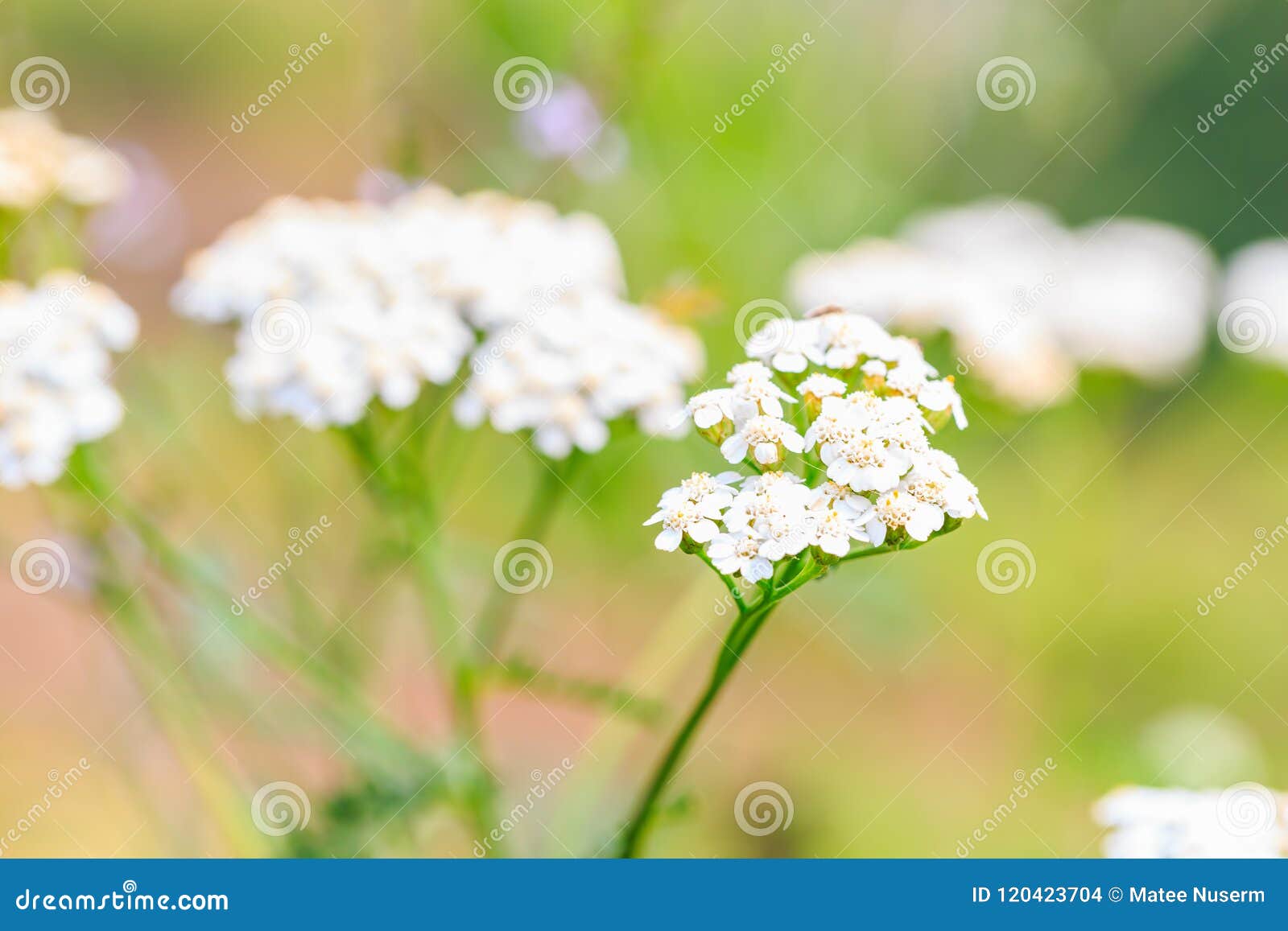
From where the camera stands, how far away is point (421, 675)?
4137 mm

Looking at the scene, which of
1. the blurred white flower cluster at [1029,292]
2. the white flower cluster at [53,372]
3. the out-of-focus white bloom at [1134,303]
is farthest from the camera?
the out-of-focus white bloom at [1134,303]

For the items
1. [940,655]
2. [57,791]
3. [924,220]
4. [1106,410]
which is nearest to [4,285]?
[57,791]

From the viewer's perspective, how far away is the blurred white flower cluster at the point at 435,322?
1.98 meters

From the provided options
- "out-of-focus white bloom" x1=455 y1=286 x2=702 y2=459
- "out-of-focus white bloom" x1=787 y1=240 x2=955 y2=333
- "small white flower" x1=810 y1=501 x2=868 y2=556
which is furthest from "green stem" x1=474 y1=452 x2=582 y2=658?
"out-of-focus white bloom" x1=787 y1=240 x2=955 y2=333

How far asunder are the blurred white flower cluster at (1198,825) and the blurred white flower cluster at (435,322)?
1.11 meters

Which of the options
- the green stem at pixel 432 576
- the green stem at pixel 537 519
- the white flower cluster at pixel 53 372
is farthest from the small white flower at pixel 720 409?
the white flower cluster at pixel 53 372

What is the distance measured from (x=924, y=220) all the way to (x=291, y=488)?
2740 mm

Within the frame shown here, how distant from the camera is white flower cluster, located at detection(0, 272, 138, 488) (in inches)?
73.3

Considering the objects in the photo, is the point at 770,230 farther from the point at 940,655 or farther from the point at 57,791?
the point at 57,791

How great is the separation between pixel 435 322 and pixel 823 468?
0.88 meters

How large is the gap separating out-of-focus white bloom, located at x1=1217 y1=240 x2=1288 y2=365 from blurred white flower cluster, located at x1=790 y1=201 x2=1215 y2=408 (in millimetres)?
110

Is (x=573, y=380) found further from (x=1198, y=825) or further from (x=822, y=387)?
(x=1198, y=825)

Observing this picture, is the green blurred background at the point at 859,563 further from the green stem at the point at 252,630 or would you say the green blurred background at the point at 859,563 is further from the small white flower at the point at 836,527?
the small white flower at the point at 836,527

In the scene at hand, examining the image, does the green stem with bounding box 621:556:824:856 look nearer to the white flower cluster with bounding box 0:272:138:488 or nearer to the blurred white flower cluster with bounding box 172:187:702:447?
the blurred white flower cluster with bounding box 172:187:702:447
